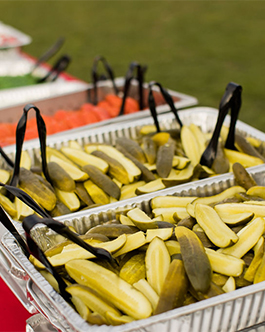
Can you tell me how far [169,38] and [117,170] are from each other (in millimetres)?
7060

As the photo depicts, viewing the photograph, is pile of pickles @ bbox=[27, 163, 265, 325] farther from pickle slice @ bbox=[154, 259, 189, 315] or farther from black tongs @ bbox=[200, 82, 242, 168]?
black tongs @ bbox=[200, 82, 242, 168]

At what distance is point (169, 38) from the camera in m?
8.05


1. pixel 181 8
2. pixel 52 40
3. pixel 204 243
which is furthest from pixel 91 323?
pixel 181 8

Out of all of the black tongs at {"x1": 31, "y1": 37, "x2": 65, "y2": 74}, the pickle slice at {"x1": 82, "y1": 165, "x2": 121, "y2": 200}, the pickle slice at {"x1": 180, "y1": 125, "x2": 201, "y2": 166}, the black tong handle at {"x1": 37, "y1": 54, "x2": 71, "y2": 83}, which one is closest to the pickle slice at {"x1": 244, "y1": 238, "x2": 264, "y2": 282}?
the pickle slice at {"x1": 82, "y1": 165, "x2": 121, "y2": 200}

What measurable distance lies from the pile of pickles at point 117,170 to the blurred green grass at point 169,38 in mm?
2713

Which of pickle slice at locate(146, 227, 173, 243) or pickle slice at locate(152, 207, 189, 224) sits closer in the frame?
pickle slice at locate(146, 227, 173, 243)

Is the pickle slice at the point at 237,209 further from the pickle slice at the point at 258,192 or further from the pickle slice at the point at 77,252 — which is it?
the pickle slice at the point at 77,252

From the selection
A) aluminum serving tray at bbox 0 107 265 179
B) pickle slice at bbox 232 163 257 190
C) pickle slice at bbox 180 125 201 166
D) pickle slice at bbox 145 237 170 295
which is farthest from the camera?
aluminum serving tray at bbox 0 107 265 179

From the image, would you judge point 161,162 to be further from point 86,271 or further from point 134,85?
point 134,85

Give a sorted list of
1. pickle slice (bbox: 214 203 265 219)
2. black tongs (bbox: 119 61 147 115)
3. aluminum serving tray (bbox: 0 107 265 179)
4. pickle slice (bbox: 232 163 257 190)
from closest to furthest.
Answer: pickle slice (bbox: 214 203 265 219)
pickle slice (bbox: 232 163 257 190)
aluminum serving tray (bbox: 0 107 265 179)
black tongs (bbox: 119 61 147 115)

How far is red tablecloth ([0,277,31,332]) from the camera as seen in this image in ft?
3.65

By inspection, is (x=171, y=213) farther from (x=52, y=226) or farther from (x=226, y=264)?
(x=52, y=226)

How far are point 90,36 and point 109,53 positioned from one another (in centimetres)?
150

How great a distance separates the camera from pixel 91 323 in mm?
792
